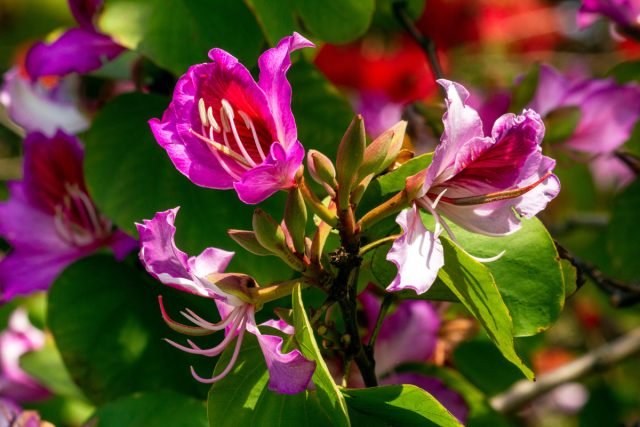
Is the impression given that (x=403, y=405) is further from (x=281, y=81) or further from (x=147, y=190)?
(x=147, y=190)

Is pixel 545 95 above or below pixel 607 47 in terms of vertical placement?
above

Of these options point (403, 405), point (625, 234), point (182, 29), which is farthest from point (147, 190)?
point (625, 234)

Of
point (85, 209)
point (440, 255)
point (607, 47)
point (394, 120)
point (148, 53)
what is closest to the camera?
point (440, 255)

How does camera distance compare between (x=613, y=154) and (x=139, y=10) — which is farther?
(x=613, y=154)

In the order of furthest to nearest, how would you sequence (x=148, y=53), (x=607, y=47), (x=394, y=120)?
1. (x=607, y=47)
2. (x=394, y=120)
3. (x=148, y=53)

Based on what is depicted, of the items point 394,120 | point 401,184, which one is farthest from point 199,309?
point 394,120

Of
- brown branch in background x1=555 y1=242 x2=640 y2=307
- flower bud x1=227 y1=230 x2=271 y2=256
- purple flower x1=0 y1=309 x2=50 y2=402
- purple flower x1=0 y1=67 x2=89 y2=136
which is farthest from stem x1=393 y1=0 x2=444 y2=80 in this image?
purple flower x1=0 y1=309 x2=50 y2=402

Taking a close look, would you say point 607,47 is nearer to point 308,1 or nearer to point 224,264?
point 308,1

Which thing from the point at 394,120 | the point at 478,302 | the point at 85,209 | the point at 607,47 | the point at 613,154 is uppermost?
the point at 478,302
